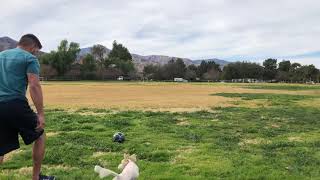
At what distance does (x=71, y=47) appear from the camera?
144375 mm

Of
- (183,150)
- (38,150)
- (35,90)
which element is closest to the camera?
(35,90)

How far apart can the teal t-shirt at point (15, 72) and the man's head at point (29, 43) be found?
11cm

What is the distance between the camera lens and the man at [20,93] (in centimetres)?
666

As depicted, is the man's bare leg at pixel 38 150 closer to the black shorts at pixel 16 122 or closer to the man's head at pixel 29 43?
the black shorts at pixel 16 122

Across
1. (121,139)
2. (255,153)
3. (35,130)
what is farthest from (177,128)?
(35,130)

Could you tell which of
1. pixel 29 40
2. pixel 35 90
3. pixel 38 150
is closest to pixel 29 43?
pixel 29 40

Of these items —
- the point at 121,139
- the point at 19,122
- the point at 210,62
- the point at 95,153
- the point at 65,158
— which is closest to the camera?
the point at 19,122

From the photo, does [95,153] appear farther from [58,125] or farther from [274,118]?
[274,118]

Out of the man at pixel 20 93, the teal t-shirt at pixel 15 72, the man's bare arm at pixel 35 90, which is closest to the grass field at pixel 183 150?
the man at pixel 20 93

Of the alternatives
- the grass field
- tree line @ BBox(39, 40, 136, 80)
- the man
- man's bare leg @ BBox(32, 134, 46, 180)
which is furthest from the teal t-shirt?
tree line @ BBox(39, 40, 136, 80)

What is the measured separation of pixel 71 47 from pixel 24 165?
5410 inches

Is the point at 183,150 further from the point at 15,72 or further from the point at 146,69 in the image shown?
the point at 146,69

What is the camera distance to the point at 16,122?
6723 millimetres

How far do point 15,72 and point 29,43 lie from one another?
450 millimetres
